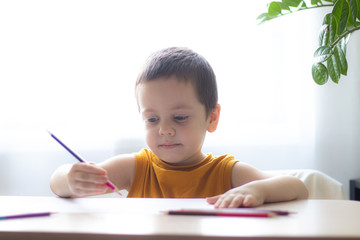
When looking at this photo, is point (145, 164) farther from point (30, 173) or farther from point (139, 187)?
point (30, 173)

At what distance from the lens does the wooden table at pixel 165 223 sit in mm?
457

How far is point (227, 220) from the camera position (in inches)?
21.1

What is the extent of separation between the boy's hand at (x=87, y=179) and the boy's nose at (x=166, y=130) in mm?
242

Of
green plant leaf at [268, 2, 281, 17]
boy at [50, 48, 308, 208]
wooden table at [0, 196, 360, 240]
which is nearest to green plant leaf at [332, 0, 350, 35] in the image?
green plant leaf at [268, 2, 281, 17]

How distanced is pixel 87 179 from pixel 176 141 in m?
0.30

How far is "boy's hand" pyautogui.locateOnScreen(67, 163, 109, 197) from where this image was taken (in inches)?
29.3

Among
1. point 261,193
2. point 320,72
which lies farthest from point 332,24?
point 261,193

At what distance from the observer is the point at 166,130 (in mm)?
967

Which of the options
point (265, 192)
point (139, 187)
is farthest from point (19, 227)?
point (139, 187)

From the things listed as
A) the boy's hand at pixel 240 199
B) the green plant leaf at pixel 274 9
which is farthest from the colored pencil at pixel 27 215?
the green plant leaf at pixel 274 9

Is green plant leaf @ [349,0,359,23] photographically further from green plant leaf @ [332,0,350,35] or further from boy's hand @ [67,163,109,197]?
boy's hand @ [67,163,109,197]

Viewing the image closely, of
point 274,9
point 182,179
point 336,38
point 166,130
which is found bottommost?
point 182,179

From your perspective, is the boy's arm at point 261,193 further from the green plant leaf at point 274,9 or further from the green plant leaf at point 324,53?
the green plant leaf at point 274,9

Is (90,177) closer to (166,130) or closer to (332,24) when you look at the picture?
(166,130)
